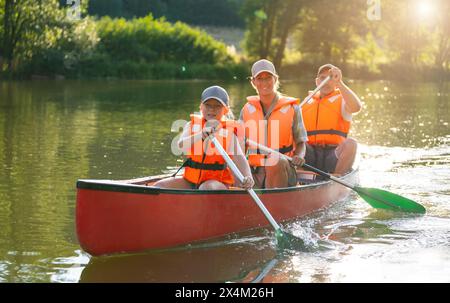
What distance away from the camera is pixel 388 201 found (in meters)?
7.86

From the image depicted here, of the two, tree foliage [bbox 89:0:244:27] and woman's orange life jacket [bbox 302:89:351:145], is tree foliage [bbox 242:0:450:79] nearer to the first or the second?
tree foliage [bbox 89:0:244:27]

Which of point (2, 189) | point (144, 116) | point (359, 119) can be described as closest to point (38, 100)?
point (144, 116)

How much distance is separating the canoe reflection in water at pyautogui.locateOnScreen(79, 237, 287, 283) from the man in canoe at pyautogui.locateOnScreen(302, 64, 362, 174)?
7.43 feet

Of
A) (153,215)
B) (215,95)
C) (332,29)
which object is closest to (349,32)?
(332,29)

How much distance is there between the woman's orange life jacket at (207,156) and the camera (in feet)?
20.8

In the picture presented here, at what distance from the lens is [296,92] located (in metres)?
23.6

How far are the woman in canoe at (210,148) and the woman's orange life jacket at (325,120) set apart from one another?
6.66 ft

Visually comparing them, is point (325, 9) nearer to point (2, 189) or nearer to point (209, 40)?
point (209, 40)

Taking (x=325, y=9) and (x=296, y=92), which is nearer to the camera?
(x=296, y=92)

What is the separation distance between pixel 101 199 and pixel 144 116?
1054 centimetres

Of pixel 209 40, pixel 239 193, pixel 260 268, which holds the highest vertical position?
pixel 209 40

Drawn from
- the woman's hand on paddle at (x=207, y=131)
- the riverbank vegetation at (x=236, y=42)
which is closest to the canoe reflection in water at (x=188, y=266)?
the woman's hand on paddle at (x=207, y=131)

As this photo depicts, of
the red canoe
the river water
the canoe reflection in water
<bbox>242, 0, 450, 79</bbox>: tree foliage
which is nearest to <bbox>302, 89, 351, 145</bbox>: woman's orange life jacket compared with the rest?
the river water

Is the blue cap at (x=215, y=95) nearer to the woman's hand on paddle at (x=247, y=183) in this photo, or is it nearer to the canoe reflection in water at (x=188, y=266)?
the woman's hand on paddle at (x=247, y=183)
